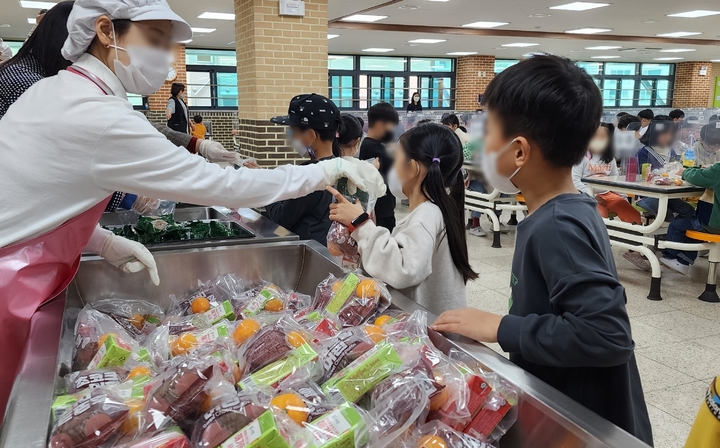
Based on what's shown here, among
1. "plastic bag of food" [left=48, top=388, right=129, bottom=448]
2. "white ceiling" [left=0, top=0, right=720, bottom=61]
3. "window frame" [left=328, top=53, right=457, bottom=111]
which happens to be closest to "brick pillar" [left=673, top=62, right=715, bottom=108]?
"white ceiling" [left=0, top=0, right=720, bottom=61]

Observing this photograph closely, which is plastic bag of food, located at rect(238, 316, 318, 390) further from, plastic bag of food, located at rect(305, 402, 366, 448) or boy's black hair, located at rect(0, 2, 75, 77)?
boy's black hair, located at rect(0, 2, 75, 77)

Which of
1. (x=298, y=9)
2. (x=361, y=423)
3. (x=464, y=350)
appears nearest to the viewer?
(x=361, y=423)

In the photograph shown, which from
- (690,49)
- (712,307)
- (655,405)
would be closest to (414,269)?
(655,405)

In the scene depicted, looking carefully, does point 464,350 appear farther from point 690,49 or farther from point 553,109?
point 690,49

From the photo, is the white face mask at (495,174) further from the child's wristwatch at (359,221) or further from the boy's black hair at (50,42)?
the boy's black hair at (50,42)

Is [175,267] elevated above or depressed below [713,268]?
above

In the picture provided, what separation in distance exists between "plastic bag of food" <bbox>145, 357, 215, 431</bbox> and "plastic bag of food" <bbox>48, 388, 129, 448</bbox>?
0.16 feet

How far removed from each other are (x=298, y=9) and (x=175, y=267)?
513 centimetres

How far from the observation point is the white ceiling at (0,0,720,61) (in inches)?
413

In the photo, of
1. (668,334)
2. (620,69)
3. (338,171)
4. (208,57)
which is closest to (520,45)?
(620,69)

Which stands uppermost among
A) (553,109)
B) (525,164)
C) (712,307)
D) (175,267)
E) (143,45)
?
(143,45)

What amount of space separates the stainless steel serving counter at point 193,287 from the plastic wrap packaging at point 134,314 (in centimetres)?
11

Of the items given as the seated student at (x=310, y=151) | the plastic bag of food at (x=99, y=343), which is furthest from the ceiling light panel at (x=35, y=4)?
the plastic bag of food at (x=99, y=343)

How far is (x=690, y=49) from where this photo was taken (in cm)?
1808
